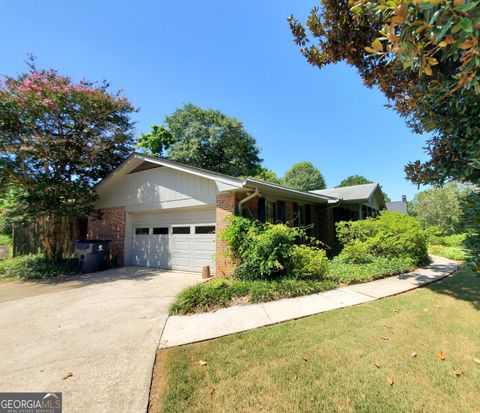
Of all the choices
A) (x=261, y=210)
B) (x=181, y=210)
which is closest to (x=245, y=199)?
(x=261, y=210)

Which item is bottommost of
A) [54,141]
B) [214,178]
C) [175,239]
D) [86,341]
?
[86,341]

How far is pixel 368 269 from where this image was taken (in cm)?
763

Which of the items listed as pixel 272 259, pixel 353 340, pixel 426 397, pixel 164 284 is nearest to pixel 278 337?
pixel 353 340

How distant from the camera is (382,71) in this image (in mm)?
4949

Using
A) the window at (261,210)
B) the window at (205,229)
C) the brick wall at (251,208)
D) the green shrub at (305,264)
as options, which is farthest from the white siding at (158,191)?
→ the green shrub at (305,264)

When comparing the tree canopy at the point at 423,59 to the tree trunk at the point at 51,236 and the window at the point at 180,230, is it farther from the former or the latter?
the tree trunk at the point at 51,236

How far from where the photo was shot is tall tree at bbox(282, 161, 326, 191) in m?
40.5

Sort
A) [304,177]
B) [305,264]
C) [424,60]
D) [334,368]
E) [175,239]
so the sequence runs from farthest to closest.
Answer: [304,177] < [175,239] < [305,264] < [334,368] < [424,60]

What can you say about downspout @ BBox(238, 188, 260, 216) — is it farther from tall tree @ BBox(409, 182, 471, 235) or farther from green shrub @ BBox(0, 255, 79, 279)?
tall tree @ BBox(409, 182, 471, 235)

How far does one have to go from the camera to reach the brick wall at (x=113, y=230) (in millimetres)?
10984

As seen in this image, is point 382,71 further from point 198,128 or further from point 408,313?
point 198,128

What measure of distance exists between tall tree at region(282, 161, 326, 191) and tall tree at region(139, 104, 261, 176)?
18.4 meters

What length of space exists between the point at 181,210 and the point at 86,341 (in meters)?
5.76

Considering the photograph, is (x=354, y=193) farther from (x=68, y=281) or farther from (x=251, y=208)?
(x=68, y=281)
